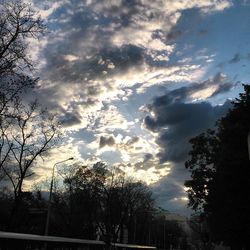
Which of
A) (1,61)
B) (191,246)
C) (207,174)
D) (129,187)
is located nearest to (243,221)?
(207,174)

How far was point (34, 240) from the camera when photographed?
28.1m

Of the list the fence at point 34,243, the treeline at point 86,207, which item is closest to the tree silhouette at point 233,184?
the fence at point 34,243

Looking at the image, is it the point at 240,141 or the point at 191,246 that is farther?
the point at 191,246

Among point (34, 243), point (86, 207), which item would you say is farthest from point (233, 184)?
point (86, 207)

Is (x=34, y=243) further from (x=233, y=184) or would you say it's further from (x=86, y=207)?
(x=86, y=207)

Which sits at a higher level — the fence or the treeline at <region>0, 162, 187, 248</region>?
the treeline at <region>0, 162, 187, 248</region>

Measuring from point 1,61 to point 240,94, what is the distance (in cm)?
2903

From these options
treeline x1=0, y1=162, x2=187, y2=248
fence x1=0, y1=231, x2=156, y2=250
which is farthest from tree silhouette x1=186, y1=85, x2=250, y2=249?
treeline x1=0, y1=162, x2=187, y2=248

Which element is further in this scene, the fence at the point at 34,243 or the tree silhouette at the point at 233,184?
the tree silhouette at the point at 233,184

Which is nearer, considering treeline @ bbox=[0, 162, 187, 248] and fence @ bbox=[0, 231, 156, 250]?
fence @ bbox=[0, 231, 156, 250]

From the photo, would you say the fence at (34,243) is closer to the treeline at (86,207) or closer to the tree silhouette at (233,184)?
the tree silhouette at (233,184)

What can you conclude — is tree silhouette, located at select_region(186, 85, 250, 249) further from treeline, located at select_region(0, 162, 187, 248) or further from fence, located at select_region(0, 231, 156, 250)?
treeline, located at select_region(0, 162, 187, 248)

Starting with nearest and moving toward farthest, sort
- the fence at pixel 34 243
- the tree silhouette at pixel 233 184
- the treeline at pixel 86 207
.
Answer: the fence at pixel 34 243, the tree silhouette at pixel 233 184, the treeline at pixel 86 207

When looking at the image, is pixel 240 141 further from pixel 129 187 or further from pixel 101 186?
pixel 129 187
